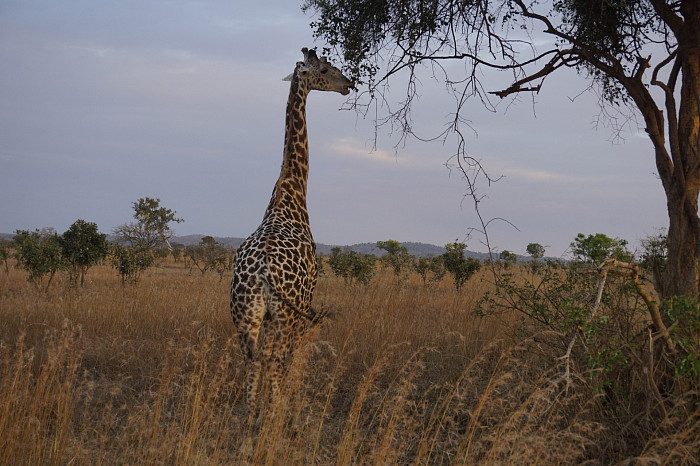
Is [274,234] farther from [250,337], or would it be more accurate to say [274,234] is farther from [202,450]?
[202,450]

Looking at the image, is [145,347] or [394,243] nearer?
[145,347]

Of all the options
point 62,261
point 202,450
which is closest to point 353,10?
point 202,450

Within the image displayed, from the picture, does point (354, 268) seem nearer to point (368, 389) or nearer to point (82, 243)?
point (82, 243)

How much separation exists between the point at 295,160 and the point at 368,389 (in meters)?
3.00

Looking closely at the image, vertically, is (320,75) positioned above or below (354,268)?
above

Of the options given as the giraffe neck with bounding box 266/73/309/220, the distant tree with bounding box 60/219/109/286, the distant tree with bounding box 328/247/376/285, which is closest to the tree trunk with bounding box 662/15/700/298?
the giraffe neck with bounding box 266/73/309/220

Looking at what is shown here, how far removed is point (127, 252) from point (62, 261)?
2.11 metres

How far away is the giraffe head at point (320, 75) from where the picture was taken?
22.8ft

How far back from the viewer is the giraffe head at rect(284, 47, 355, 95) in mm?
6941

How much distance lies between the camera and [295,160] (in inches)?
267

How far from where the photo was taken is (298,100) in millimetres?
6938

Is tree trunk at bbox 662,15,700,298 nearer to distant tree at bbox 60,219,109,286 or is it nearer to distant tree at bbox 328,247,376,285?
distant tree at bbox 328,247,376,285

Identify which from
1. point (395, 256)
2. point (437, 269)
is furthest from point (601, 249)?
point (395, 256)

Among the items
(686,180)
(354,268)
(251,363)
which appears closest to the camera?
(251,363)
